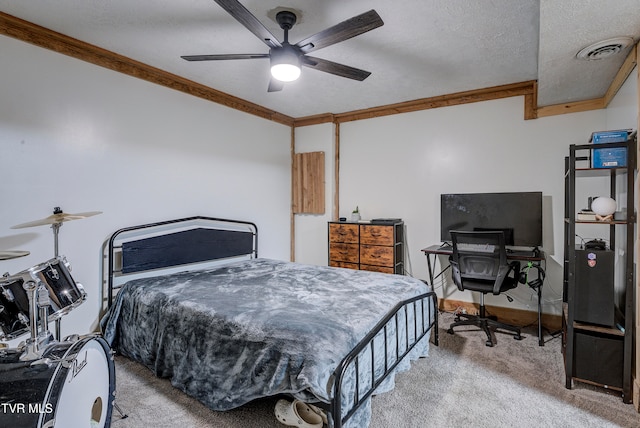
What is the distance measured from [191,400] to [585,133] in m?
4.47

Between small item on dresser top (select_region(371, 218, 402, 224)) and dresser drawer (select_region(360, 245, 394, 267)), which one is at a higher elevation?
small item on dresser top (select_region(371, 218, 402, 224))

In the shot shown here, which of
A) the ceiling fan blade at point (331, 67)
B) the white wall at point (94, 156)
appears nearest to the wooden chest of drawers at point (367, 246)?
the white wall at point (94, 156)

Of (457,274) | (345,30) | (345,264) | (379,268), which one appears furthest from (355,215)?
(345,30)

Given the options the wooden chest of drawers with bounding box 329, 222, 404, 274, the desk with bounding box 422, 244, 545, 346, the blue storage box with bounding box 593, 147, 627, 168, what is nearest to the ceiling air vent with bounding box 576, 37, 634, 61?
the blue storage box with bounding box 593, 147, 627, 168

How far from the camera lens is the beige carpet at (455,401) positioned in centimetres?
200

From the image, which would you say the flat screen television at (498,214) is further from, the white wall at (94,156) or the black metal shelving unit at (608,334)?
the white wall at (94,156)

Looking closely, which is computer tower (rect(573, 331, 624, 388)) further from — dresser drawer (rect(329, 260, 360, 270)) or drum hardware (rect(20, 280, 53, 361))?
drum hardware (rect(20, 280, 53, 361))

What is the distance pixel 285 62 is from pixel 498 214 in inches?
115

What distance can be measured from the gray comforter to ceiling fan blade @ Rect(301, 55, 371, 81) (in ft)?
5.63

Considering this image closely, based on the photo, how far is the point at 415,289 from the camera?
2682mm

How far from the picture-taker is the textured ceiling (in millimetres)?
2203

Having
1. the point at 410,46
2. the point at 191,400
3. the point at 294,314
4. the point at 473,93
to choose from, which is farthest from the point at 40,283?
the point at 473,93

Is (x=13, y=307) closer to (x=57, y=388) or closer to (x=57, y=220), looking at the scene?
(x=57, y=388)

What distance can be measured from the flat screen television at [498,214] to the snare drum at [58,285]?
3714 millimetres
